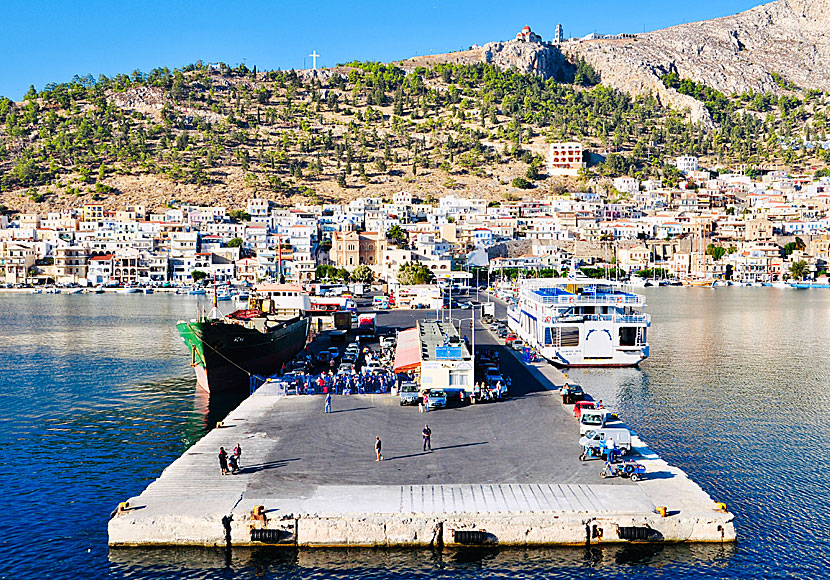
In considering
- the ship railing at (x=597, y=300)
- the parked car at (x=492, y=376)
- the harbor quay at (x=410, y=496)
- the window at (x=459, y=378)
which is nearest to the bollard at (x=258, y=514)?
the harbor quay at (x=410, y=496)

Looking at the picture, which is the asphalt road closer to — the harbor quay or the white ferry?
the harbor quay

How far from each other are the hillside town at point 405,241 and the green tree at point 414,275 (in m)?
3.79

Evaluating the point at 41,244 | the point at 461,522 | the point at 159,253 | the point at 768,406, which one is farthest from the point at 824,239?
the point at 461,522

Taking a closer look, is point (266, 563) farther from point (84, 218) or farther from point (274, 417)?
point (84, 218)

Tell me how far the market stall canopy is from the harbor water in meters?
8.92

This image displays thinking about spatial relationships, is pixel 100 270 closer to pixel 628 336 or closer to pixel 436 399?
pixel 628 336

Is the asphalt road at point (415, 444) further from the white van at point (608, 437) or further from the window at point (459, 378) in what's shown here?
the window at point (459, 378)

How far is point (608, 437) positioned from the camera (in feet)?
88.4

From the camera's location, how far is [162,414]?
1578 inches

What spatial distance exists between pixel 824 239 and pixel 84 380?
15733cm

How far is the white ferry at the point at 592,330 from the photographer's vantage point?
55.2 metres

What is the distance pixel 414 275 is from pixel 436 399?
9256 centimetres

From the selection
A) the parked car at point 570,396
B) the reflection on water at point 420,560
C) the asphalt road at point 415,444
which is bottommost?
the reflection on water at point 420,560

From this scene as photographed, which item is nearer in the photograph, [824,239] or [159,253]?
[159,253]
